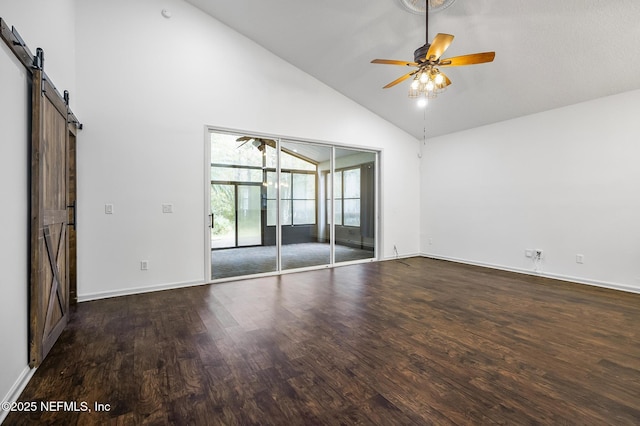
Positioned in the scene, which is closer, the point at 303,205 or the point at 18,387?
the point at 18,387

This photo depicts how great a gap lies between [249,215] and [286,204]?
75cm

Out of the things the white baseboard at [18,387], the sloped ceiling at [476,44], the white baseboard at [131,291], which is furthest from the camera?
the white baseboard at [131,291]

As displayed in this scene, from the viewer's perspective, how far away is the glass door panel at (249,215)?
16.4ft

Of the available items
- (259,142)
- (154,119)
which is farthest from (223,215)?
(154,119)

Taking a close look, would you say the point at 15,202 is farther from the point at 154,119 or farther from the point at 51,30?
the point at 154,119

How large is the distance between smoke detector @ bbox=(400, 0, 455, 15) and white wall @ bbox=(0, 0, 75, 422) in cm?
375

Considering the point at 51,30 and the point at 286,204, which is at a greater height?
the point at 51,30

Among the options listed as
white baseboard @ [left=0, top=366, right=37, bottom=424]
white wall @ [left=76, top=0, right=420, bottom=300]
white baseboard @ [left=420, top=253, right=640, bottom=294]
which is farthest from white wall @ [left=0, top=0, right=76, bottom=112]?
white baseboard @ [left=420, top=253, right=640, bottom=294]

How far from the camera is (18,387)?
191 cm

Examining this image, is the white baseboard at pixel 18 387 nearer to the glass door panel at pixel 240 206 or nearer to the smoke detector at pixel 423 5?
the glass door panel at pixel 240 206

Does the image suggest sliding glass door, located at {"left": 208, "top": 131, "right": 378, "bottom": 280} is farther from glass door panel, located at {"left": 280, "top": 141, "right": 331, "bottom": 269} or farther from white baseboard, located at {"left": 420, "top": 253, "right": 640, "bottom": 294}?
white baseboard, located at {"left": 420, "top": 253, "right": 640, "bottom": 294}

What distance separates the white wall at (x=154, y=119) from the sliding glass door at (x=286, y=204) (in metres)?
0.32

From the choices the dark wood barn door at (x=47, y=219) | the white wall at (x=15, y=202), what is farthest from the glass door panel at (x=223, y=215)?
the white wall at (x=15, y=202)

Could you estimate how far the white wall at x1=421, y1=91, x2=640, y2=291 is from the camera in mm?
4234
